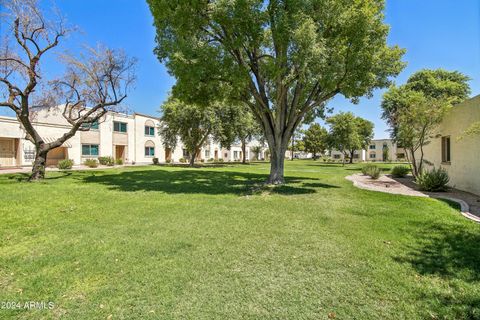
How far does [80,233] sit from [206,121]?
26926 millimetres

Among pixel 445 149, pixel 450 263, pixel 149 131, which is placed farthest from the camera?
pixel 149 131

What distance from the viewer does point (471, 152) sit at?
34.6ft

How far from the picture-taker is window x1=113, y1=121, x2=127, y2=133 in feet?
116

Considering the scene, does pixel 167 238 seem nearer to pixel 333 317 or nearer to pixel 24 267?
pixel 24 267

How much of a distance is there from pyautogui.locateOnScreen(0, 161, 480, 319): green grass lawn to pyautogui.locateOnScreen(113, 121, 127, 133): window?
30032mm

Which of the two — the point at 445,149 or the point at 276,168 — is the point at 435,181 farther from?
the point at 276,168

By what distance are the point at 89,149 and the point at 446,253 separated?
117 ft

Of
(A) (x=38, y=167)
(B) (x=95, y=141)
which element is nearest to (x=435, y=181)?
(A) (x=38, y=167)

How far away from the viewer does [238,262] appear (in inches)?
163

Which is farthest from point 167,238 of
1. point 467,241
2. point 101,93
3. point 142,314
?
→ point 101,93

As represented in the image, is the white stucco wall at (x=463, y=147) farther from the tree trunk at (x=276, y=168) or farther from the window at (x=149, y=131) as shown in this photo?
the window at (x=149, y=131)

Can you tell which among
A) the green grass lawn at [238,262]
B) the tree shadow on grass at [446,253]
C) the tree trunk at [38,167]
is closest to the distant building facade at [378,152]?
the green grass lawn at [238,262]

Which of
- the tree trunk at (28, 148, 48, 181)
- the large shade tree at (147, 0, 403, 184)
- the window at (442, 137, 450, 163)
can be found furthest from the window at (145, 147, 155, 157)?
the window at (442, 137, 450, 163)

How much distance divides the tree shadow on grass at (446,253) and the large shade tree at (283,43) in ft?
22.6
